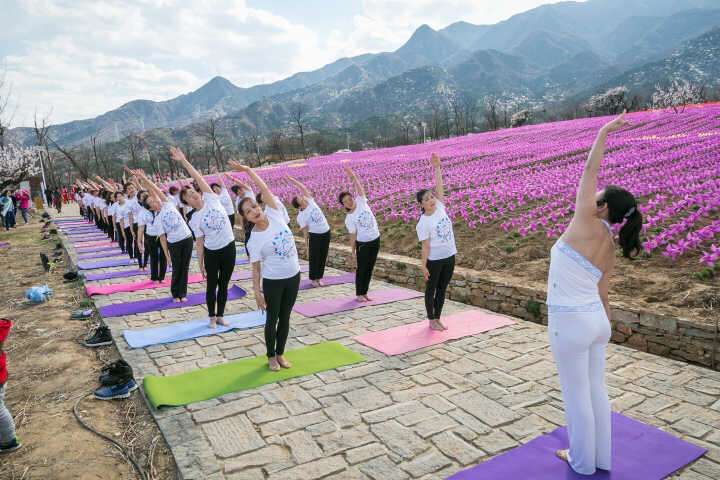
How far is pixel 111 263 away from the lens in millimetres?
13086

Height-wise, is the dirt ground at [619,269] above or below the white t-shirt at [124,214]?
below

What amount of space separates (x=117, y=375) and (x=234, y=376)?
1.20 m

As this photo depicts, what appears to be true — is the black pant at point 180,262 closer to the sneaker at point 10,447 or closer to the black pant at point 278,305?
the black pant at point 278,305

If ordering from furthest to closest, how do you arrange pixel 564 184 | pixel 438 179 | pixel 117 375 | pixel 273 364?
1. pixel 564 184
2. pixel 438 179
3. pixel 273 364
4. pixel 117 375

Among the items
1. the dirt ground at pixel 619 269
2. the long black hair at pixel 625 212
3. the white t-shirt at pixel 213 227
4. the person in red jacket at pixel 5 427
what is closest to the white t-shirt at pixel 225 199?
the dirt ground at pixel 619 269

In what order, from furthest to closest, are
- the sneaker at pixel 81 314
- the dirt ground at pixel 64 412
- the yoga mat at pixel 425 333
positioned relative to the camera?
1. the sneaker at pixel 81 314
2. the yoga mat at pixel 425 333
3. the dirt ground at pixel 64 412

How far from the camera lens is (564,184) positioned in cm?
1240

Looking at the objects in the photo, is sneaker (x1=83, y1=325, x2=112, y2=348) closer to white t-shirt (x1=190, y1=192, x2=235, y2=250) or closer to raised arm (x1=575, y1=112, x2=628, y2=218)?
white t-shirt (x1=190, y1=192, x2=235, y2=250)

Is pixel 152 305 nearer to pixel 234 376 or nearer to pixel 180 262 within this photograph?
pixel 180 262

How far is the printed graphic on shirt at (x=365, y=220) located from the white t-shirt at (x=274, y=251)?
3.12m

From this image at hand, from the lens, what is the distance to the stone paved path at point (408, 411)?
11.8 feet

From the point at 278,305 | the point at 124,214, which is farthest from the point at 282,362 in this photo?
the point at 124,214

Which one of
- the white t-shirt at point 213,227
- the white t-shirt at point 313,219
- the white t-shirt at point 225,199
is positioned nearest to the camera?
the white t-shirt at point 213,227

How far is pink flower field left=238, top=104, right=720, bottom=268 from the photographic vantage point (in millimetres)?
8117
